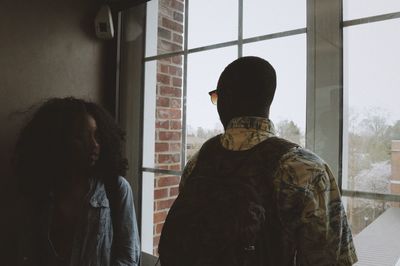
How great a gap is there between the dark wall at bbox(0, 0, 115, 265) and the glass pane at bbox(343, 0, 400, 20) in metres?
1.39

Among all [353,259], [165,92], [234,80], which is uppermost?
[165,92]

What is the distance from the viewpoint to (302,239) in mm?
686

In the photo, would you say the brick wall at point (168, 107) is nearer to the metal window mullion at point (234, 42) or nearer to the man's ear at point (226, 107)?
the metal window mullion at point (234, 42)

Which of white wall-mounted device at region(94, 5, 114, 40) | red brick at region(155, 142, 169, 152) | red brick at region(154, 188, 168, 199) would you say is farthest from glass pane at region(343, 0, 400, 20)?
white wall-mounted device at region(94, 5, 114, 40)

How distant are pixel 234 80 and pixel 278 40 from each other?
2.14 ft

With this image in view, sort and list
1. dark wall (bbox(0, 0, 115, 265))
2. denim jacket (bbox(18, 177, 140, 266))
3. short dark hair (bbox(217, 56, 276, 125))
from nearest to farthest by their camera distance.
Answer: short dark hair (bbox(217, 56, 276, 125))
denim jacket (bbox(18, 177, 140, 266))
dark wall (bbox(0, 0, 115, 265))

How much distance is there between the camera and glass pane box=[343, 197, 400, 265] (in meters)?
1.06

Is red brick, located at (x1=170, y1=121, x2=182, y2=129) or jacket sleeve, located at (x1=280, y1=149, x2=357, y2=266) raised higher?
red brick, located at (x1=170, y1=121, x2=182, y2=129)

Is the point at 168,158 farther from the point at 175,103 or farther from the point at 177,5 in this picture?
the point at 177,5

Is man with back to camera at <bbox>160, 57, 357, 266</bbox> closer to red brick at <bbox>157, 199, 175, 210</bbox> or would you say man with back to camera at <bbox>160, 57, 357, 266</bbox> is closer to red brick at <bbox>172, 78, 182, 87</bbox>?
red brick at <bbox>172, 78, 182, 87</bbox>

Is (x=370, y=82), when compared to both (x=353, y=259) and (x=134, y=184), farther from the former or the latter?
(x=134, y=184)

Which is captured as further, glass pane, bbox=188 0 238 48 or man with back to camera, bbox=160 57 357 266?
glass pane, bbox=188 0 238 48

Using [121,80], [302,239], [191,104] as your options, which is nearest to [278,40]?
[191,104]

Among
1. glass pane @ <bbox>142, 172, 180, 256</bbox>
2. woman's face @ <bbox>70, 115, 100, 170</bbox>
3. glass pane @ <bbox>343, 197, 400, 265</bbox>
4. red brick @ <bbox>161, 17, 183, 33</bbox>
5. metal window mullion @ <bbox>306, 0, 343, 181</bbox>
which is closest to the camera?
glass pane @ <bbox>343, 197, 400, 265</bbox>
